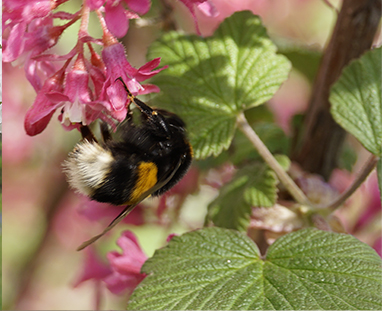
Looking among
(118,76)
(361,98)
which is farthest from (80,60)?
(361,98)

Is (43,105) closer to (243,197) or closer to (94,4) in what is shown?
(94,4)

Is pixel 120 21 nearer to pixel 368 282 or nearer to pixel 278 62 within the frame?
pixel 278 62

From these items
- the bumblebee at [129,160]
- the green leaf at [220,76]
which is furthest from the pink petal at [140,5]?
the green leaf at [220,76]

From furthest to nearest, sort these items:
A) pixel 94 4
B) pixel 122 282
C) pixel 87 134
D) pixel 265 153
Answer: pixel 122 282
pixel 265 153
pixel 87 134
pixel 94 4

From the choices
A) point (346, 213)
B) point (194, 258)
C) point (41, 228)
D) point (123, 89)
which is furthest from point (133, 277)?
point (41, 228)

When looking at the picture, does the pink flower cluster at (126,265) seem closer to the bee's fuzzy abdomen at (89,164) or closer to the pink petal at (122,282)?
the pink petal at (122,282)

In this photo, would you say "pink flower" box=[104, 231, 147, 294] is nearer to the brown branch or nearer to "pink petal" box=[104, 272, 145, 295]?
"pink petal" box=[104, 272, 145, 295]
